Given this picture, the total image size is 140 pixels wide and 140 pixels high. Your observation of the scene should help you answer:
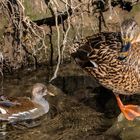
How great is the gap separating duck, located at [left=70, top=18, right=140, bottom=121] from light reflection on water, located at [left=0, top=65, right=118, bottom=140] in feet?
1.18

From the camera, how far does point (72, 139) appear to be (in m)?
6.48

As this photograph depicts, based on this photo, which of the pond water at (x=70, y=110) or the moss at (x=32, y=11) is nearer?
the pond water at (x=70, y=110)

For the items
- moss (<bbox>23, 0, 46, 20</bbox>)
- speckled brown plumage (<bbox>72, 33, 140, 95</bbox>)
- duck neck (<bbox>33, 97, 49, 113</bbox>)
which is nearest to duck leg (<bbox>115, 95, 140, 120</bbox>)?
speckled brown plumage (<bbox>72, 33, 140, 95</bbox>)

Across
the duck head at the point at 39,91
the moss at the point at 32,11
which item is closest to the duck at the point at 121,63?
the duck head at the point at 39,91

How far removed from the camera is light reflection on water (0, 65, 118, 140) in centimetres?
660

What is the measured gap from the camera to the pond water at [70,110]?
655 cm

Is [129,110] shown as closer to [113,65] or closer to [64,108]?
[113,65]

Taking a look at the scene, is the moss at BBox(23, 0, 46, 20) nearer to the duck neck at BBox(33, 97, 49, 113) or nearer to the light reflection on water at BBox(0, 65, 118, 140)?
the light reflection on water at BBox(0, 65, 118, 140)

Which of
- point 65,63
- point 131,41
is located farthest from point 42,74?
point 131,41

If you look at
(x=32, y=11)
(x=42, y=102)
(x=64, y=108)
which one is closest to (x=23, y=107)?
(x=42, y=102)

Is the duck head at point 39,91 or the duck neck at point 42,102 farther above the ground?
the duck head at point 39,91

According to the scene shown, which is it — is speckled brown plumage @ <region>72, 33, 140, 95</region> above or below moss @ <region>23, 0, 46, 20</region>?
below

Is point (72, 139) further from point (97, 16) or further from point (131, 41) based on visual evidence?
point (97, 16)

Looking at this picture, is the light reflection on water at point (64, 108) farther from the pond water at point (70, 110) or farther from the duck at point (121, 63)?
the duck at point (121, 63)
